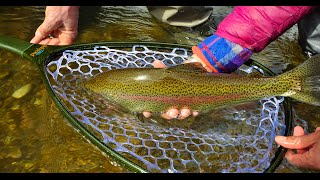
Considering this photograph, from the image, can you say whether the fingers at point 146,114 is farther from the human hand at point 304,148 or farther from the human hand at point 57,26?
the human hand at point 57,26

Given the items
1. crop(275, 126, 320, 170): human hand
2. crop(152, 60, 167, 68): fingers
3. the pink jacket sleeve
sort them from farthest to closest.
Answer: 1. crop(152, 60, 167, 68): fingers
2. the pink jacket sleeve
3. crop(275, 126, 320, 170): human hand

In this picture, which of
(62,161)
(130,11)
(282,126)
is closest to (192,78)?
(282,126)

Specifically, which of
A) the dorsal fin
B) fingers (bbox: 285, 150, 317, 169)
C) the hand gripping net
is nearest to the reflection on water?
fingers (bbox: 285, 150, 317, 169)

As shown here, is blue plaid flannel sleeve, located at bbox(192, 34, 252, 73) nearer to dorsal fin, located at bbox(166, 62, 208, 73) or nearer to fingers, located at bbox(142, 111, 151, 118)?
dorsal fin, located at bbox(166, 62, 208, 73)

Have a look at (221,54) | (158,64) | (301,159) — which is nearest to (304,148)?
(301,159)

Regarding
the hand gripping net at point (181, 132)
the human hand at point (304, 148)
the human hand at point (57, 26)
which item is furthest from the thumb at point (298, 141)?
the human hand at point (57, 26)

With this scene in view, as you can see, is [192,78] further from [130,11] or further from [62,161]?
[130,11]
